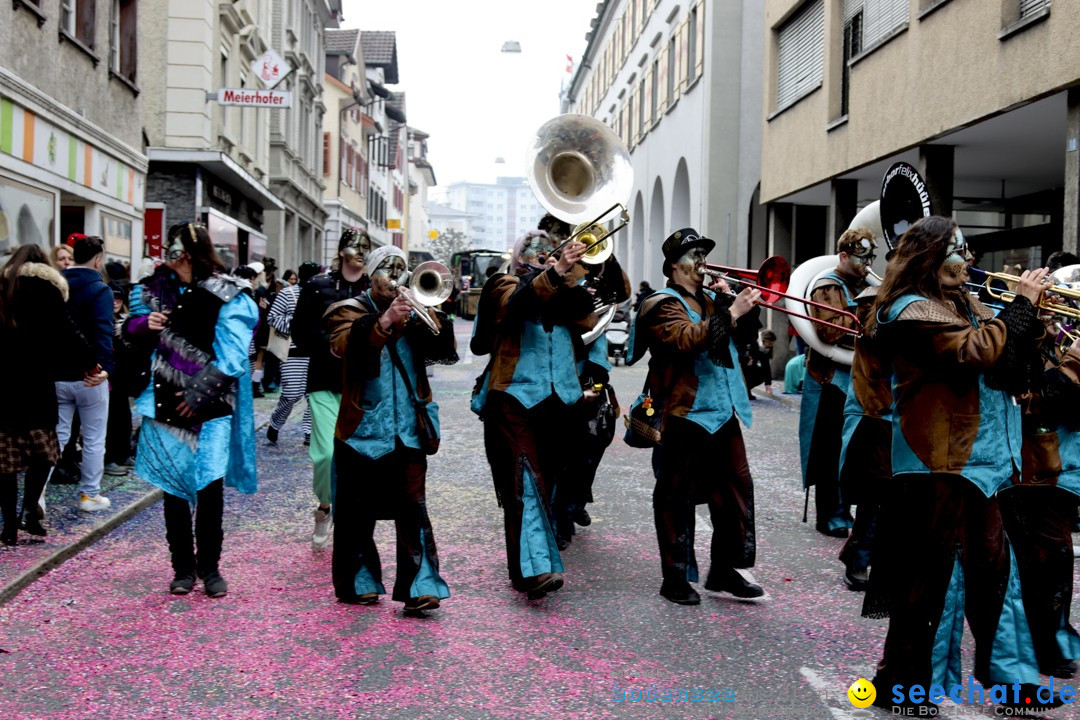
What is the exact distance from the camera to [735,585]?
221 inches

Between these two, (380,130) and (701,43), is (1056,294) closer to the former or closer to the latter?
(701,43)

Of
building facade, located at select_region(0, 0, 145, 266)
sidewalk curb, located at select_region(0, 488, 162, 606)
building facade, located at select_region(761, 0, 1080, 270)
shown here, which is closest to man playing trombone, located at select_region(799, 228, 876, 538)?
building facade, located at select_region(761, 0, 1080, 270)

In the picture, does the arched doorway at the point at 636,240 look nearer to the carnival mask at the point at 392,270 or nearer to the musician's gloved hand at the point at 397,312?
the carnival mask at the point at 392,270

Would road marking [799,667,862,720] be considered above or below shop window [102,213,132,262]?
below

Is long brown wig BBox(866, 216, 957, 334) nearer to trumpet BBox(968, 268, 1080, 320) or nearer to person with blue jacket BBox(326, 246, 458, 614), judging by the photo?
trumpet BBox(968, 268, 1080, 320)

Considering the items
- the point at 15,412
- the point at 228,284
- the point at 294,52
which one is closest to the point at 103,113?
the point at 15,412

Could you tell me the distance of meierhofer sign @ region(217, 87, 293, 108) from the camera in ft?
63.5

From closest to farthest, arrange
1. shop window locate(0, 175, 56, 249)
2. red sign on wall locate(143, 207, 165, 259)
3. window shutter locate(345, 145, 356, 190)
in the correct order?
shop window locate(0, 175, 56, 249)
red sign on wall locate(143, 207, 165, 259)
window shutter locate(345, 145, 356, 190)

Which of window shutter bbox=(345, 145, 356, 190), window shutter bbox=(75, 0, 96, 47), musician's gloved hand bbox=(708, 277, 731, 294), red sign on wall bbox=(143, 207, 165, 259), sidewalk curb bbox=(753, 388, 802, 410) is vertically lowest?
sidewalk curb bbox=(753, 388, 802, 410)

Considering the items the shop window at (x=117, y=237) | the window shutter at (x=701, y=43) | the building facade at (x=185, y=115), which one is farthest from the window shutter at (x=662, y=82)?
the shop window at (x=117, y=237)

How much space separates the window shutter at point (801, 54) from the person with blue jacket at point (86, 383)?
12690 mm

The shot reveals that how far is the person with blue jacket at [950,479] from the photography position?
3.87 meters

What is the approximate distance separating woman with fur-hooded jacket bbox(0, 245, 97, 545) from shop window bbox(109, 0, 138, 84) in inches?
423

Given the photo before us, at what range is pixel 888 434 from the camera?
6.12 metres
